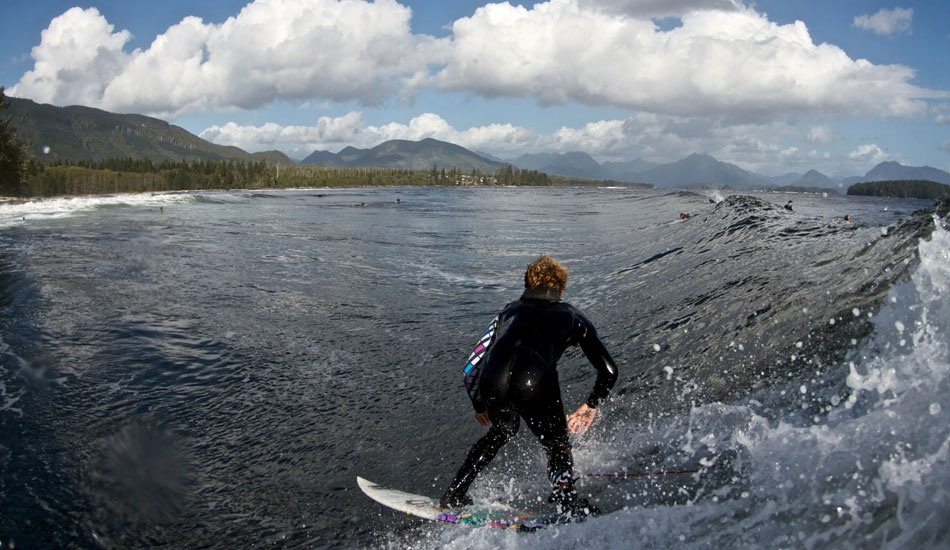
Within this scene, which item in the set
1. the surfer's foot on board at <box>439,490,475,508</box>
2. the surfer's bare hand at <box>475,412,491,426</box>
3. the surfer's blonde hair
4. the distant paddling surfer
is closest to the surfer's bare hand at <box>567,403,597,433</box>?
the distant paddling surfer

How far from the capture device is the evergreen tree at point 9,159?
94.6 meters

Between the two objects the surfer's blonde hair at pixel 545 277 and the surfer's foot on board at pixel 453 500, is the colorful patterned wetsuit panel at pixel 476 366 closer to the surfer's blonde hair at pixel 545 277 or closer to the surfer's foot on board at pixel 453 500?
the surfer's blonde hair at pixel 545 277

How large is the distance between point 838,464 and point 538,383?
8.77ft

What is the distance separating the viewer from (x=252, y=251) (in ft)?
89.4

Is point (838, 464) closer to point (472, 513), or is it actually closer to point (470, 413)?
point (472, 513)

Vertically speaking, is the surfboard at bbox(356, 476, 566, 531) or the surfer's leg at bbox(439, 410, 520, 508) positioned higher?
the surfer's leg at bbox(439, 410, 520, 508)

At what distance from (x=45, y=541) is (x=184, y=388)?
422 cm

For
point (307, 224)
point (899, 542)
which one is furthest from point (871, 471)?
point (307, 224)

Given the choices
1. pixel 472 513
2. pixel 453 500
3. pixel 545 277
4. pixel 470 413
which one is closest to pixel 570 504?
pixel 472 513

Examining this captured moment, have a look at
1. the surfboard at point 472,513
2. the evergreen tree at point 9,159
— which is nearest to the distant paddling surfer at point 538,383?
the surfboard at point 472,513

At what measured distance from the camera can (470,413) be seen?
8891 millimetres

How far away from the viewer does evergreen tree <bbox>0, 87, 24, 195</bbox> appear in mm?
94625

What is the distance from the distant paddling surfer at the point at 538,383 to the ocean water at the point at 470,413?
1.86 feet

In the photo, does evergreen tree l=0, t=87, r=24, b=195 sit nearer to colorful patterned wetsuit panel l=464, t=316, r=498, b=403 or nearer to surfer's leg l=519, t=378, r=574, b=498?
colorful patterned wetsuit panel l=464, t=316, r=498, b=403
